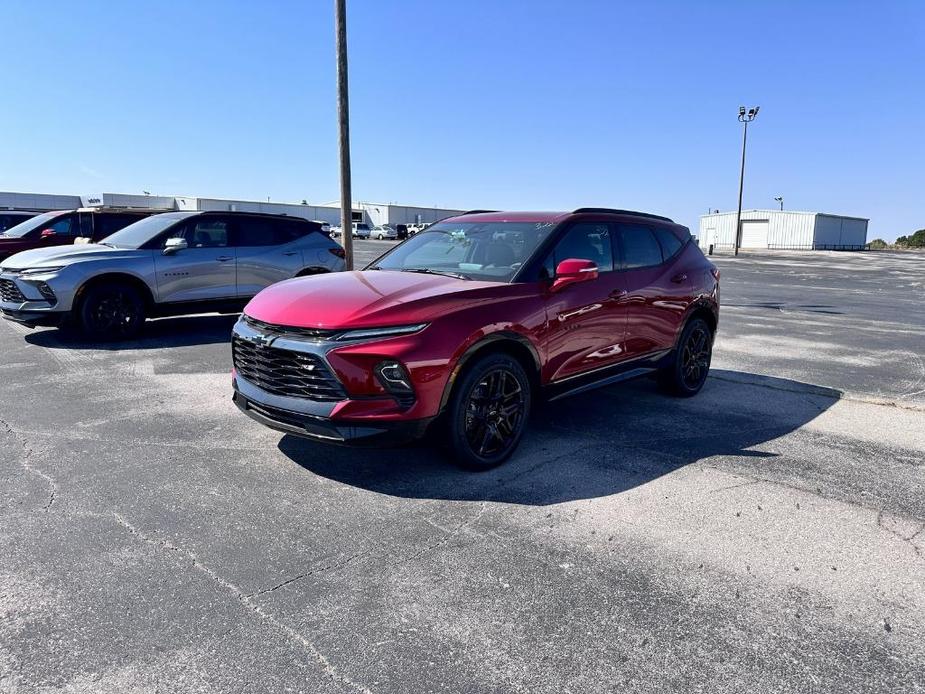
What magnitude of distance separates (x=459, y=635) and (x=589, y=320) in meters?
3.11

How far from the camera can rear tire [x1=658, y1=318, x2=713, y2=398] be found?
6.68 meters

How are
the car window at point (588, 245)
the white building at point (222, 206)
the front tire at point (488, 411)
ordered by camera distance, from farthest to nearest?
the white building at point (222, 206), the car window at point (588, 245), the front tire at point (488, 411)

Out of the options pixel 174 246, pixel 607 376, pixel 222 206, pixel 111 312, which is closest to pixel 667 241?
pixel 607 376

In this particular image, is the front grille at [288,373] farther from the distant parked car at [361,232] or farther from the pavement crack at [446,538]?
the distant parked car at [361,232]

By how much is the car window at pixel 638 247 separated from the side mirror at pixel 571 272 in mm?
1082

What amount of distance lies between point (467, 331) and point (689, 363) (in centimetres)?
347

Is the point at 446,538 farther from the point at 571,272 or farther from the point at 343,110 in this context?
the point at 343,110

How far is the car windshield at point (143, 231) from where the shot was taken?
9.68m

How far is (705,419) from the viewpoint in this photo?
6105 millimetres

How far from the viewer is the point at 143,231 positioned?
9.98 meters

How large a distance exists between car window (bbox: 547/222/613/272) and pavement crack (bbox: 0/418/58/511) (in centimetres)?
373

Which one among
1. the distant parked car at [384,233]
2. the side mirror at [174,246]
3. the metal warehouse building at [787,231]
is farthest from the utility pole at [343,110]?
the distant parked car at [384,233]

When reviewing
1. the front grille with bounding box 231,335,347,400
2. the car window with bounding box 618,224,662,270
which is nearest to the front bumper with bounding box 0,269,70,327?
the front grille with bounding box 231,335,347,400

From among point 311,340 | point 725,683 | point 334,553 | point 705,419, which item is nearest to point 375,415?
point 311,340
